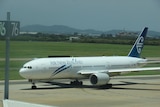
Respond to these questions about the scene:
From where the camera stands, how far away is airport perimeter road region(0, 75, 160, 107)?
108ft

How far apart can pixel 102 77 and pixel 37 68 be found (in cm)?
659

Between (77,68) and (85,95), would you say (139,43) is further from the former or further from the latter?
(85,95)

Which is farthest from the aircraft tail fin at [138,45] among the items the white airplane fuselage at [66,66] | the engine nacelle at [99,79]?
the engine nacelle at [99,79]

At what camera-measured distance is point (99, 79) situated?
45750mm

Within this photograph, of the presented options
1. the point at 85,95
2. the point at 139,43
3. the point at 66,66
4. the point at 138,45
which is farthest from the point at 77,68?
the point at 139,43

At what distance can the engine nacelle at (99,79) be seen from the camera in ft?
150

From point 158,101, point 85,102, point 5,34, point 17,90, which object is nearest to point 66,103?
point 85,102

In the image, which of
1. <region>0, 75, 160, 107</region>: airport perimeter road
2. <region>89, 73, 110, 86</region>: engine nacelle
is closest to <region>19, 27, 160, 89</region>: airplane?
<region>89, 73, 110, 86</region>: engine nacelle

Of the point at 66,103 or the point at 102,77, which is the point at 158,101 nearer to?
the point at 66,103

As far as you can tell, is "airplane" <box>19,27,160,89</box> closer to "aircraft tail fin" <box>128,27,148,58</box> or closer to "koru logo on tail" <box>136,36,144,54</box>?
"aircraft tail fin" <box>128,27,148,58</box>

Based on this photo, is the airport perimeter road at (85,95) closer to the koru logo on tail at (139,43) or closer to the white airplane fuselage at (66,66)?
the white airplane fuselage at (66,66)

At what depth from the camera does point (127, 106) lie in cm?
3078

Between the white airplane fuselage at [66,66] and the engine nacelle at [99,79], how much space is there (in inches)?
75.1

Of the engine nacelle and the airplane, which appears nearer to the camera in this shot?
the airplane
